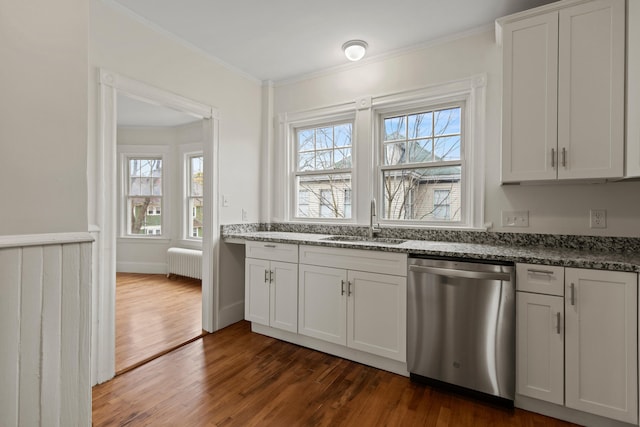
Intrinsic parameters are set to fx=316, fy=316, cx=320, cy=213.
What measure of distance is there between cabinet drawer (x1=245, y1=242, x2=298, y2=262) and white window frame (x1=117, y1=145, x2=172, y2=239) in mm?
3187

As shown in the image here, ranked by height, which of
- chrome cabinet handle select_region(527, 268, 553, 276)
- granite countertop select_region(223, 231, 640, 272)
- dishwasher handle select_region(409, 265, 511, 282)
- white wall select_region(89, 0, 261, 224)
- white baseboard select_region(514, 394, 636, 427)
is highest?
white wall select_region(89, 0, 261, 224)

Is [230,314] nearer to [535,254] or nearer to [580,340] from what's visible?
[535,254]

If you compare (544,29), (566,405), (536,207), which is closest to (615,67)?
(544,29)

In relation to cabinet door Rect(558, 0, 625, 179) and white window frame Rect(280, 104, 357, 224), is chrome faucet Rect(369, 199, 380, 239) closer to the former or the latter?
white window frame Rect(280, 104, 357, 224)

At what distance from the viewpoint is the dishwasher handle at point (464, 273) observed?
1.90 metres

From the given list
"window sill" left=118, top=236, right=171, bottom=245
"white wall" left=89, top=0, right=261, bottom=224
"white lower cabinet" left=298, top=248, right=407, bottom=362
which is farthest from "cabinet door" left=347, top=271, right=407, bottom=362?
"window sill" left=118, top=236, right=171, bottom=245

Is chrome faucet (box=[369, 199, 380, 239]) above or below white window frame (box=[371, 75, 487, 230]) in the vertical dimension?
below

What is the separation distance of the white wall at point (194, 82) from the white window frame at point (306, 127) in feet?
1.16

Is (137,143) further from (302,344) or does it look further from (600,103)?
(600,103)

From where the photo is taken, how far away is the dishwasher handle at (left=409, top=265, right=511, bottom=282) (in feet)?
6.23

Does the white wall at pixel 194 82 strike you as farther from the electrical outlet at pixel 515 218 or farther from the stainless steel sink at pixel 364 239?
the electrical outlet at pixel 515 218

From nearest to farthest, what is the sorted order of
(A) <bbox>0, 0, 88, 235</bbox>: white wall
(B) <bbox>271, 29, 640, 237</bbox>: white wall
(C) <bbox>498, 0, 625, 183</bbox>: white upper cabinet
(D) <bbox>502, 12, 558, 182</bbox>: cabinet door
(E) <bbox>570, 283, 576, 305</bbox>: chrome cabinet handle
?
(A) <bbox>0, 0, 88, 235</bbox>: white wall
(E) <bbox>570, 283, 576, 305</bbox>: chrome cabinet handle
(C) <bbox>498, 0, 625, 183</bbox>: white upper cabinet
(D) <bbox>502, 12, 558, 182</bbox>: cabinet door
(B) <bbox>271, 29, 640, 237</bbox>: white wall

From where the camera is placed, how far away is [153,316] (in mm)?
3447

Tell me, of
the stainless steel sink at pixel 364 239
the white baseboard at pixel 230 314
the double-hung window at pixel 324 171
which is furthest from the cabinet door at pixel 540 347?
the white baseboard at pixel 230 314
